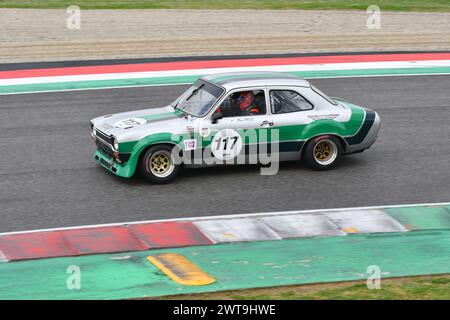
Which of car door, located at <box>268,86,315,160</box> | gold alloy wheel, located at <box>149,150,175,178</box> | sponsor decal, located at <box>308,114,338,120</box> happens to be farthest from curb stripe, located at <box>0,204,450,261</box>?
sponsor decal, located at <box>308,114,338,120</box>

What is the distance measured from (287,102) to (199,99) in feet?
4.46

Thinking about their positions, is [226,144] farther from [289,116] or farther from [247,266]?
[247,266]

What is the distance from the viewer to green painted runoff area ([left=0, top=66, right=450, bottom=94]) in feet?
65.9

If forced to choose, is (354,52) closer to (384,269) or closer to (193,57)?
(193,57)

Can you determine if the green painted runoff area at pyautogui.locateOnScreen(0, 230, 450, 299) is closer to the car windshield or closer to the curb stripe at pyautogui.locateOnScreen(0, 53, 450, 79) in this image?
the car windshield

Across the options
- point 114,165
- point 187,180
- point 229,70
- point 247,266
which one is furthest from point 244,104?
point 229,70

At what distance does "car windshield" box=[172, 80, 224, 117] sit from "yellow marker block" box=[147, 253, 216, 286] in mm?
3307

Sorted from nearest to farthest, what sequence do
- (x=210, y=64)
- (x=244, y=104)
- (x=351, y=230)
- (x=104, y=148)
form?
(x=351, y=230) < (x=104, y=148) < (x=244, y=104) < (x=210, y=64)

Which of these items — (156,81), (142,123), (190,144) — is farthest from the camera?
(156,81)

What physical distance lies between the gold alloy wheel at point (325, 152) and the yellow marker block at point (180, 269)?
409cm

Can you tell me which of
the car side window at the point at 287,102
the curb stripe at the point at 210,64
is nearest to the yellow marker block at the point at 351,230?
the car side window at the point at 287,102

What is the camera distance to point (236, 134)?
13.4 m
